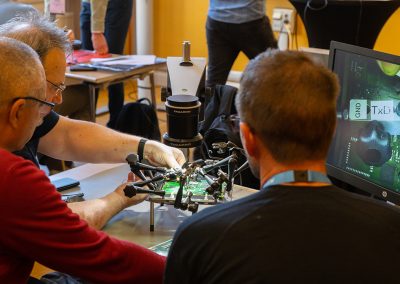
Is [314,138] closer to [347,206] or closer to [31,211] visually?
[347,206]

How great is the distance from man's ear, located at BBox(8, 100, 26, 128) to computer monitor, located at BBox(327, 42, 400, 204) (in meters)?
0.90

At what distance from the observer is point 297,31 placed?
16.3 feet

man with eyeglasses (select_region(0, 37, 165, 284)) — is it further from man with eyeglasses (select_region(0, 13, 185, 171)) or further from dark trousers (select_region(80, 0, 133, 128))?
dark trousers (select_region(80, 0, 133, 128))

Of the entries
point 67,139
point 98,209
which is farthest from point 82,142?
point 98,209

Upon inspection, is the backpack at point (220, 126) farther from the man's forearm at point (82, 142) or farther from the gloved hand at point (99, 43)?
the gloved hand at point (99, 43)

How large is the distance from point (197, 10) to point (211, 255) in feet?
15.1

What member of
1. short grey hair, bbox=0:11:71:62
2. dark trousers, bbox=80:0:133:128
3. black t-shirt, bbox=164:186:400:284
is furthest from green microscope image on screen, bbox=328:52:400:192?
dark trousers, bbox=80:0:133:128

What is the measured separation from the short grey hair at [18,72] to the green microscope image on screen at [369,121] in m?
0.90

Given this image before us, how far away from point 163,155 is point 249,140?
2.62 ft

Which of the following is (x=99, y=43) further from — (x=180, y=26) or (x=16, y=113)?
(x=16, y=113)

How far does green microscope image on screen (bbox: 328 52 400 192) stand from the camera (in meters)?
1.61

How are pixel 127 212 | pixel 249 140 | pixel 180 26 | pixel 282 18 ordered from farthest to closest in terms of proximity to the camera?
1. pixel 180 26
2. pixel 282 18
3. pixel 127 212
4. pixel 249 140

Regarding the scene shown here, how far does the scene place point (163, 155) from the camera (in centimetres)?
185

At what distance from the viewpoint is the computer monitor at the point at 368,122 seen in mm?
1608
